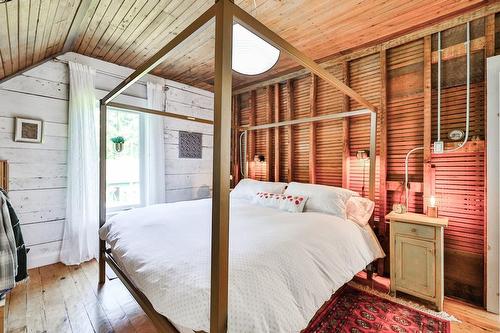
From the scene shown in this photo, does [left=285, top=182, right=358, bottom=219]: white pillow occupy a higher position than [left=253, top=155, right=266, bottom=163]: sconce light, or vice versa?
[left=253, top=155, right=266, bottom=163]: sconce light

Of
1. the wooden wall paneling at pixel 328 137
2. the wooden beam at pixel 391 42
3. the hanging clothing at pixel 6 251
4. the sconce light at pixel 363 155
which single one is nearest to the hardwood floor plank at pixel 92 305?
the hanging clothing at pixel 6 251

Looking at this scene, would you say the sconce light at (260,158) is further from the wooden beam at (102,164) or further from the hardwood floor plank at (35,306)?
the hardwood floor plank at (35,306)

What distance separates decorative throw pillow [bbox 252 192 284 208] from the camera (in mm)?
2662

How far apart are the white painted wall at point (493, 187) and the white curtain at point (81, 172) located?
4061 millimetres

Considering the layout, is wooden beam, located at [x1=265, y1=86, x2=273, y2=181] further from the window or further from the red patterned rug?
the red patterned rug

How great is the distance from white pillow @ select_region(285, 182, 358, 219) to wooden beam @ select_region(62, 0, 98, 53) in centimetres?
265

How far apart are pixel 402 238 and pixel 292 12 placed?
2.29 metres

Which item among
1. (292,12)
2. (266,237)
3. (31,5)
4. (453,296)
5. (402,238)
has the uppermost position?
(292,12)

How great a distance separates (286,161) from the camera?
3.57 m

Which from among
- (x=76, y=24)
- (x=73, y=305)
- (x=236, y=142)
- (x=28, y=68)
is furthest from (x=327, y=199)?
(x=28, y=68)

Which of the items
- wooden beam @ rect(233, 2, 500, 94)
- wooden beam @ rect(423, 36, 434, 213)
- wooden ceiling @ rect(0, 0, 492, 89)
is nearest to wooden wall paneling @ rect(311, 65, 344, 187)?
wooden beam @ rect(233, 2, 500, 94)

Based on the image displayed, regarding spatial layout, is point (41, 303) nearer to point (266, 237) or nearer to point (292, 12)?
point (266, 237)

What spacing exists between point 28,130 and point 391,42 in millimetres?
4078

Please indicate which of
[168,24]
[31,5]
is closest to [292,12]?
[168,24]
